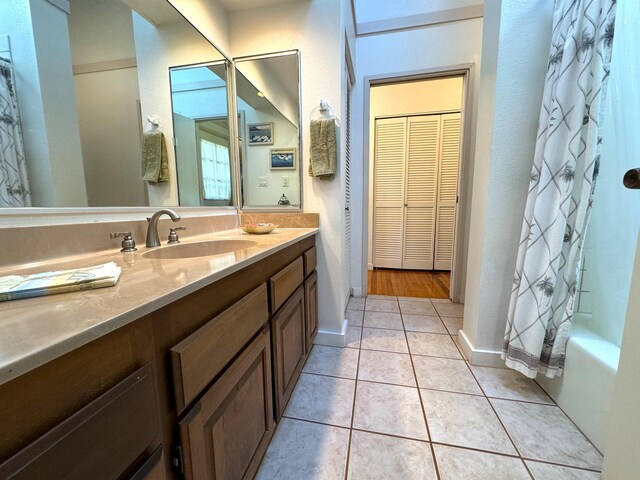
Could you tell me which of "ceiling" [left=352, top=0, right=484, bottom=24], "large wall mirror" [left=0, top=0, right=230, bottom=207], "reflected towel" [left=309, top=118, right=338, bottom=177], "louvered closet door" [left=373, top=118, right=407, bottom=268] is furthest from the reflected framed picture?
"louvered closet door" [left=373, top=118, right=407, bottom=268]

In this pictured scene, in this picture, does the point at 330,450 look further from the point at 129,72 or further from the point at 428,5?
the point at 428,5

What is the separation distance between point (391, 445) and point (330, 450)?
25 cm

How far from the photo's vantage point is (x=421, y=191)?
3.38 metres

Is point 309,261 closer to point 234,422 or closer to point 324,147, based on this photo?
point 324,147

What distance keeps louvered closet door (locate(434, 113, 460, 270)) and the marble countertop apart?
10.4 ft

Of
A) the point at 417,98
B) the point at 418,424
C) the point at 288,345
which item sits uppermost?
the point at 417,98

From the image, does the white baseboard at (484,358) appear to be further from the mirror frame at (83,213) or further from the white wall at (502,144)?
the mirror frame at (83,213)

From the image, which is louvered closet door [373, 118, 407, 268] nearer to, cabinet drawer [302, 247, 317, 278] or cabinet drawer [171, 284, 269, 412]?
cabinet drawer [302, 247, 317, 278]

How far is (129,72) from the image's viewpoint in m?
1.03

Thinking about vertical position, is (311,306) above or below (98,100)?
below

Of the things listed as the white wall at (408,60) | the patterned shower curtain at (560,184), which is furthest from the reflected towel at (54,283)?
the white wall at (408,60)

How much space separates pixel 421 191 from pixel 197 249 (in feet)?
9.84

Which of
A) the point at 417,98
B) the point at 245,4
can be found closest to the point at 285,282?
the point at 245,4

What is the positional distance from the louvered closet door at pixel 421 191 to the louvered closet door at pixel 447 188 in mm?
72
